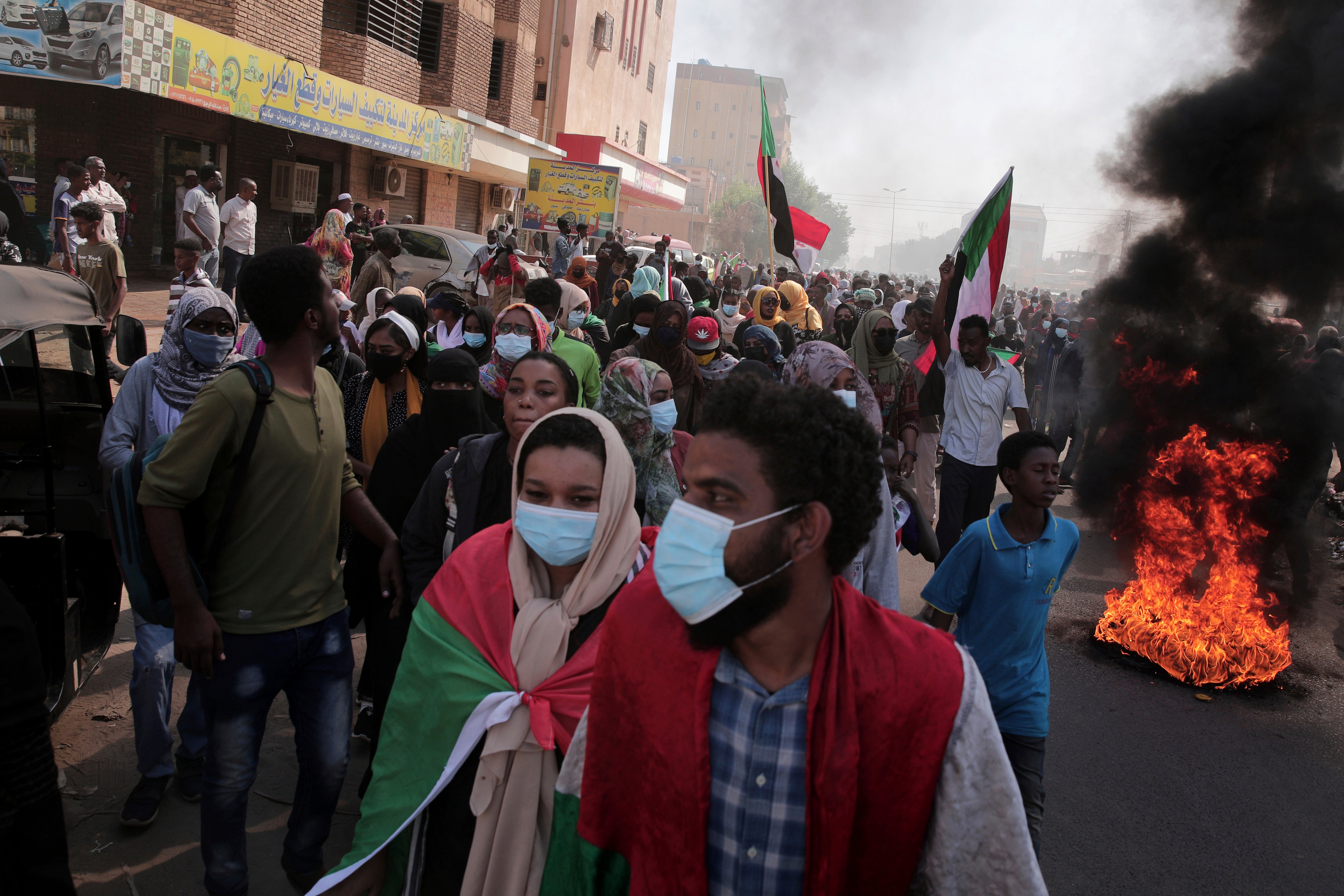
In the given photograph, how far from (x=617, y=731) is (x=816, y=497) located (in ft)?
1.94

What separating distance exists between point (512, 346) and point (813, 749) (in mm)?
3844

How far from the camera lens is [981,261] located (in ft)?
24.2

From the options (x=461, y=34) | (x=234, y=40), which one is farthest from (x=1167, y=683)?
(x=461, y=34)

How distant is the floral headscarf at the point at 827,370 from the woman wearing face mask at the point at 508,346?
136 centimetres

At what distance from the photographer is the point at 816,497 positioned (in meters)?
1.72

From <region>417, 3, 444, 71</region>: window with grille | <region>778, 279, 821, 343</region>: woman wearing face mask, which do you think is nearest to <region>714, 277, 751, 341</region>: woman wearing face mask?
<region>778, 279, 821, 343</region>: woman wearing face mask

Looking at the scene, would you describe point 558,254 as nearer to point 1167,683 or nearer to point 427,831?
point 1167,683

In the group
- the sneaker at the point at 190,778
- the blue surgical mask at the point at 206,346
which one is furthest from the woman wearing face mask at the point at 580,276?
the sneaker at the point at 190,778

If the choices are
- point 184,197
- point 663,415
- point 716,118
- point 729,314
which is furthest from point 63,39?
Answer: point 716,118

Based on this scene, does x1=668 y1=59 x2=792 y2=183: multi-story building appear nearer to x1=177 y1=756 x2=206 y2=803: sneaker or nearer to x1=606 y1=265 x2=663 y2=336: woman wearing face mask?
x1=606 y1=265 x2=663 y2=336: woman wearing face mask

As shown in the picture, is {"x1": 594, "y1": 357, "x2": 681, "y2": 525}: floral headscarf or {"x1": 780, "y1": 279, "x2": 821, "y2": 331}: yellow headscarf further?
{"x1": 780, "y1": 279, "x2": 821, "y2": 331}: yellow headscarf

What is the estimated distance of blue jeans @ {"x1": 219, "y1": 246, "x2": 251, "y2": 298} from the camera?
1301 cm

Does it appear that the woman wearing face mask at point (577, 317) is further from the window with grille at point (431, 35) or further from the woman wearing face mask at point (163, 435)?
the window with grille at point (431, 35)

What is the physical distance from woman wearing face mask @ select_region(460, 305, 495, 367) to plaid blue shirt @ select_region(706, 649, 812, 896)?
4899 millimetres
